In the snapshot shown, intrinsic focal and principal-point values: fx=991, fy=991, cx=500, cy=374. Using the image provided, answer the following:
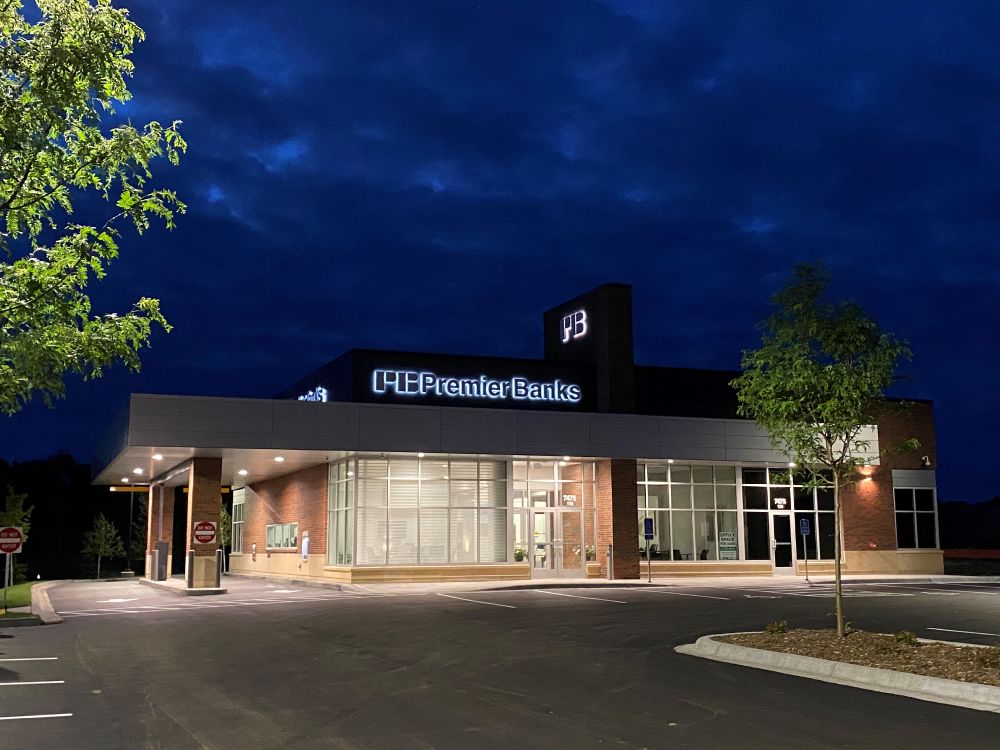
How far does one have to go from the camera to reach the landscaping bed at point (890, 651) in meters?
11.6

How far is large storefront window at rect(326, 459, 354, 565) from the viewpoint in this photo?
113ft

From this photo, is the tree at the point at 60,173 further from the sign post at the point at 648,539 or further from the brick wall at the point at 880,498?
the brick wall at the point at 880,498

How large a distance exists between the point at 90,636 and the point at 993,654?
1498cm

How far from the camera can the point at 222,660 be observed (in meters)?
14.5

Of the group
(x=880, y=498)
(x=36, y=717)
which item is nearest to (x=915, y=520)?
(x=880, y=498)

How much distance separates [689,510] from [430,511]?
10543 millimetres

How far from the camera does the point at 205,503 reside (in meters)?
32.7

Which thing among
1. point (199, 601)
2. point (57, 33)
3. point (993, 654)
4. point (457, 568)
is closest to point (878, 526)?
point (457, 568)

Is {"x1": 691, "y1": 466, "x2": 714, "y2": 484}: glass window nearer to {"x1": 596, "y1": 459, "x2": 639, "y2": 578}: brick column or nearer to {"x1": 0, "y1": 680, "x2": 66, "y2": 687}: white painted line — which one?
{"x1": 596, "y1": 459, "x2": 639, "y2": 578}: brick column

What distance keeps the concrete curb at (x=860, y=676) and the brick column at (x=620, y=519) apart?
21.3 metres

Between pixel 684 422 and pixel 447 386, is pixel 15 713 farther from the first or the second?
pixel 684 422

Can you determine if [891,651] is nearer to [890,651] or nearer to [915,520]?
[890,651]

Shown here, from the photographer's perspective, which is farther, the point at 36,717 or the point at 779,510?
the point at 779,510

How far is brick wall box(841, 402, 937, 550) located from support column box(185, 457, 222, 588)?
2500 centimetres
